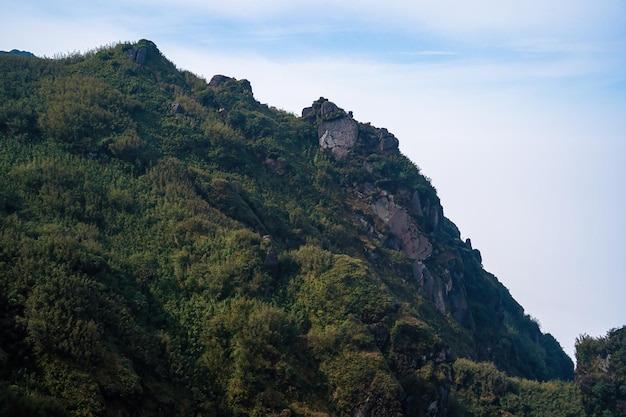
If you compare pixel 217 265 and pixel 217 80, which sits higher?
pixel 217 80

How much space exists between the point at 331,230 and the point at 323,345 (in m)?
19.5

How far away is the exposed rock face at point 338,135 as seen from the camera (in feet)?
215

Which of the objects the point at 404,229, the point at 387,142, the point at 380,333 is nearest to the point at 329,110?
the point at 387,142

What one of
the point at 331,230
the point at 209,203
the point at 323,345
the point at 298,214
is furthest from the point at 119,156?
the point at 323,345

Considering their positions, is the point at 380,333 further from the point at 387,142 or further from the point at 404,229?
the point at 387,142

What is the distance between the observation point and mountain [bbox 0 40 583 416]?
30156 mm

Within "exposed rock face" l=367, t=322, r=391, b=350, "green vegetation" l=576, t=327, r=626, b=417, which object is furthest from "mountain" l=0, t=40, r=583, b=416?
"green vegetation" l=576, t=327, r=626, b=417

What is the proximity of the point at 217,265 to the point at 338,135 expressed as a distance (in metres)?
31.1

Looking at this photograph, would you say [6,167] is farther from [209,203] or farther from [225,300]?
[225,300]

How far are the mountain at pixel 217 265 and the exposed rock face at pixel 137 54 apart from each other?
0.32 m

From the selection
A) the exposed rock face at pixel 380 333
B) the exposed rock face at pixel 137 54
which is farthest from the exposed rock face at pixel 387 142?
the exposed rock face at pixel 380 333

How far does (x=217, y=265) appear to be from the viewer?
39031 millimetres

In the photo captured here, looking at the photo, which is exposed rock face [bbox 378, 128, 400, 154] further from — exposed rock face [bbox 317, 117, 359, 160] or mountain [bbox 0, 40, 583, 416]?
exposed rock face [bbox 317, 117, 359, 160]

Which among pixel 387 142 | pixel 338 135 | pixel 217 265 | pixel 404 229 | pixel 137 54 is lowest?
pixel 217 265
